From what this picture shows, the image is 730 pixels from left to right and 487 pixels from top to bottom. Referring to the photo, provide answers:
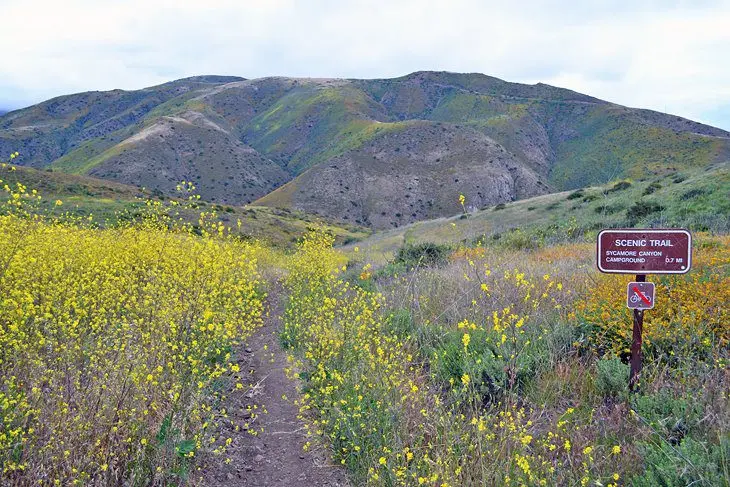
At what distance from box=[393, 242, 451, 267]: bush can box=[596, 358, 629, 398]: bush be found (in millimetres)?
7051

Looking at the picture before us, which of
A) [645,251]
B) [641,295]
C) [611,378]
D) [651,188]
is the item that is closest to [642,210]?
[651,188]

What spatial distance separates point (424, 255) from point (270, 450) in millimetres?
7660

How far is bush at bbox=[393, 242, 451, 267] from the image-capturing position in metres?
12.1

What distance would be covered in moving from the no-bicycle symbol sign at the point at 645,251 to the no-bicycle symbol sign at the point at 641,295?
0.44ft

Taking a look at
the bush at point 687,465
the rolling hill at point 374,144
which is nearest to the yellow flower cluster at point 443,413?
the bush at point 687,465

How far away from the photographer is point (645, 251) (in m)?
4.34

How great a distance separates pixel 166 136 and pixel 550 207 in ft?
318

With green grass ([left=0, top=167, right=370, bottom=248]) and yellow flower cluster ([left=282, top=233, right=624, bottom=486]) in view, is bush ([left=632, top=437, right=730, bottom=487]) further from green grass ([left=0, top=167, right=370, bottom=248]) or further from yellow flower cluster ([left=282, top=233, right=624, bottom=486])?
green grass ([left=0, top=167, right=370, bottom=248])

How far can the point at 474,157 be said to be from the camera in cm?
8925

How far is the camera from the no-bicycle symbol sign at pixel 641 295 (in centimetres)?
427

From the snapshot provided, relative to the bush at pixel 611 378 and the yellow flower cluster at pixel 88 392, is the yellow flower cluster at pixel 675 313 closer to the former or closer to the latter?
the bush at pixel 611 378

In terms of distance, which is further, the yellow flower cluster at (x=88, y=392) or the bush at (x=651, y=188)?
the bush at (x=651, y=188)

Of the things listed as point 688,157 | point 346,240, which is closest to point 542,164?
point 688,157

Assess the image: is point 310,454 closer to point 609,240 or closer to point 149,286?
point 149,286
